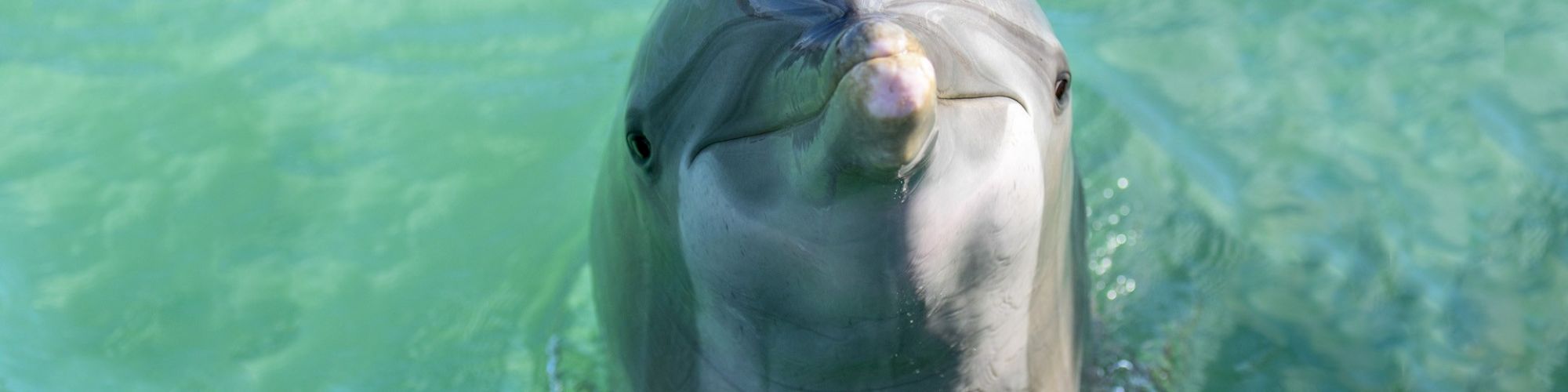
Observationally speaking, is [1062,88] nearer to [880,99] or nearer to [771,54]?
[771,54]

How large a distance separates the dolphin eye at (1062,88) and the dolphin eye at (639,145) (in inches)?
28.7

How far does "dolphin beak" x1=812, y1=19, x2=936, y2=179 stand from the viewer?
1.67m

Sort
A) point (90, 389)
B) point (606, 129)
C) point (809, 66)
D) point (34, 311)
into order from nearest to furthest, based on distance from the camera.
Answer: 1. point (809, 66)
2. point (90, 389)
3. point (34, 311)
4. point (606, 129)

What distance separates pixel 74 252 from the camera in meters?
4.75

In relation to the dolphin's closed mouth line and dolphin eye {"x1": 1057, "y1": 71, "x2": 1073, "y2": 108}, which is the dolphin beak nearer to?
the dolphin's closed mouth line

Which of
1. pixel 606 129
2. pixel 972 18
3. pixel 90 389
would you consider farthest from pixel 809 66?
pixel 606 129

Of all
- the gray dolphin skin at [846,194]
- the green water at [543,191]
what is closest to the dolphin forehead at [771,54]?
the gray dolphin skin at [846,194]

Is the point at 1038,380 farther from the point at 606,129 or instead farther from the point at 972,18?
the point at 606,129

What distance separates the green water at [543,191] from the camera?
4082mm

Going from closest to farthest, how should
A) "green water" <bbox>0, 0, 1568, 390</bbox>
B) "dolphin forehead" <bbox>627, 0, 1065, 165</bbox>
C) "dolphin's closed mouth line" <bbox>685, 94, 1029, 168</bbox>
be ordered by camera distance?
"dolphin's closed mouth line" <bbox>685, 94, 1029, 168</bbox>, "dolphin forehead" <bbox>627, 0, 1065, 165</bbox>, "green water" <bbox>0, 0, 1568, 390</bbox>

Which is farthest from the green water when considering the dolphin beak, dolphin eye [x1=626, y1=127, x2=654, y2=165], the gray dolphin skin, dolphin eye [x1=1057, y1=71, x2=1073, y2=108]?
the dolphin beak

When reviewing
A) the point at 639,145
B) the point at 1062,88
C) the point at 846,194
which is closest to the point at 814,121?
the point at 846,194

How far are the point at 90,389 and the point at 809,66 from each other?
129 inches

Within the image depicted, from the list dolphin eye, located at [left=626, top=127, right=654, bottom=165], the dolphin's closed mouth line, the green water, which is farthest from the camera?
the green water
